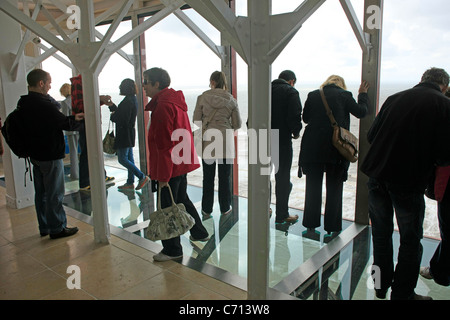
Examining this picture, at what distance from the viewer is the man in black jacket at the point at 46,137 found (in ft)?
10.6

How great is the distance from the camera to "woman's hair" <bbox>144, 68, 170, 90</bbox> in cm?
284

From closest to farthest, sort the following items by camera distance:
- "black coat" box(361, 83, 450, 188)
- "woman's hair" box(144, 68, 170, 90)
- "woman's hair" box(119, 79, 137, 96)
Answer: "black coat" box(361, 83, 450, 188) < "woman's hair" box(144, 68, 170, 90) < "woman's hair" box(119, 79, 137, 96)

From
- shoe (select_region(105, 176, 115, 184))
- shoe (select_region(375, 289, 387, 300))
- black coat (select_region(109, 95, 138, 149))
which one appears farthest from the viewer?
shoe (select_region(105, 176, 115, 184))

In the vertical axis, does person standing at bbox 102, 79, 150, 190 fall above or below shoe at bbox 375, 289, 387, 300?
above

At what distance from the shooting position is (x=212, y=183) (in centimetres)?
411

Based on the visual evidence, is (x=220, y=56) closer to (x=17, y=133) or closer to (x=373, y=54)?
(x=373, y=54)

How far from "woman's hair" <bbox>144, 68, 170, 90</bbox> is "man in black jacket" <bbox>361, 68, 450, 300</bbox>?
1.70 m

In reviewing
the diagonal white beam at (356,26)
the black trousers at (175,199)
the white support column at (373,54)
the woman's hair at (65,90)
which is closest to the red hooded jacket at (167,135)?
the black trousers at (175,199)

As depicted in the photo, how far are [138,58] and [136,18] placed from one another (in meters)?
0.67

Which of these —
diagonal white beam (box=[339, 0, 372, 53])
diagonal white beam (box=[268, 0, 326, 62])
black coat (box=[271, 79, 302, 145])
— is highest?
diagonal white beam (box=[339, 0, 372, 53])

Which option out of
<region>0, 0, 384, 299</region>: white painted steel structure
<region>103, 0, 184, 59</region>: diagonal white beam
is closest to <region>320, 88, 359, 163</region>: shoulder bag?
<region>0, 0, 384, 299</region>: white painted steel structure

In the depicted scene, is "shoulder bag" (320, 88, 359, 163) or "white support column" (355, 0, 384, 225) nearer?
"shoulder bag" (320, 88, 359, 163)

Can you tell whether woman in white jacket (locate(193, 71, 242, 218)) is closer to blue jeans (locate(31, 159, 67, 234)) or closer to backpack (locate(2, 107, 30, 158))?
blue jeans (locate(31, 159, 67, 234))

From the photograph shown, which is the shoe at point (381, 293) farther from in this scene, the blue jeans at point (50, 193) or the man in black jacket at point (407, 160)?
the blue jeans at point (50, 193)
